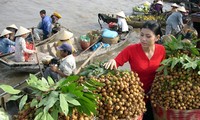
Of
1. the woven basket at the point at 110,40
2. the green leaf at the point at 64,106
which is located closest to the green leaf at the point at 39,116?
the green leaf at the point at 64,106

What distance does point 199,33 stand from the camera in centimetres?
410

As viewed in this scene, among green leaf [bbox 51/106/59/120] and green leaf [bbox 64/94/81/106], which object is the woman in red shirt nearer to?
green leaf [bbox 64/94/81/106]

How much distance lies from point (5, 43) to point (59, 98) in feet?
24.4

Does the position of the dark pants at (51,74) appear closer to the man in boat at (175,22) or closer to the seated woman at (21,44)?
the seated woman at (21,44)

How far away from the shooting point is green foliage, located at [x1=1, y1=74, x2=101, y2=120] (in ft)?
7.48

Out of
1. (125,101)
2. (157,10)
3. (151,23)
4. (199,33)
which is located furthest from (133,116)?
(157,10)

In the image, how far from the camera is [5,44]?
366 inches

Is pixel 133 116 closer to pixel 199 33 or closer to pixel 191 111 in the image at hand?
pixel 191 111

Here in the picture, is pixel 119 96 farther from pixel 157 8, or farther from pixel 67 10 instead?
pixel 67 10

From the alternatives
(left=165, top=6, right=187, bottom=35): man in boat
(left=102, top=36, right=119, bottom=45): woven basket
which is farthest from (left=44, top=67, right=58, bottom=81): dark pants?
(left=165, top=6, right=187, bottom=35): man in boat

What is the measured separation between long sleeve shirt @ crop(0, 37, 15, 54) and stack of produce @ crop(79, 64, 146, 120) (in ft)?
22.7

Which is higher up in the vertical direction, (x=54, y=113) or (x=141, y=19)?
(x=54, y=113)

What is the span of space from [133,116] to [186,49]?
1.11 metres

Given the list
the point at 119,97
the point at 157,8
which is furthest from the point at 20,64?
the point at 157,8
